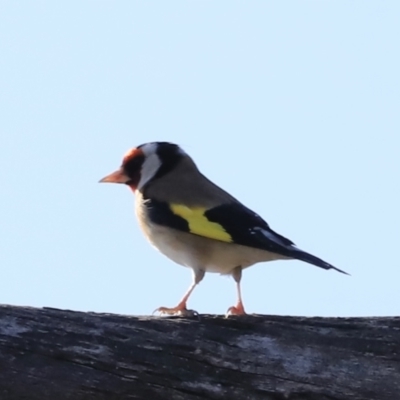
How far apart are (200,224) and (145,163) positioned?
38.3 inches

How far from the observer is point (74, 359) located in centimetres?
268

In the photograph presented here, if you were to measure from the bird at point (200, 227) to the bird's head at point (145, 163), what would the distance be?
13mm

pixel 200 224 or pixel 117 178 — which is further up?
pixel 117 178

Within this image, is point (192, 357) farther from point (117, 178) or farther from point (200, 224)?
point (117, 178)

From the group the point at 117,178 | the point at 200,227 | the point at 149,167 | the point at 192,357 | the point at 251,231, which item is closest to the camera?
the point at 192,357

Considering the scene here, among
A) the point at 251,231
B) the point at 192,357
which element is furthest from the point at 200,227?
the point at 192,357

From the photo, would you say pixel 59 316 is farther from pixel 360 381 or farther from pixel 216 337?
pixel 360 381

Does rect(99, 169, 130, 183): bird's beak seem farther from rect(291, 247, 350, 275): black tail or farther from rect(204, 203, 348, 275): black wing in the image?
rect(291, 247, 350, 275): black tail

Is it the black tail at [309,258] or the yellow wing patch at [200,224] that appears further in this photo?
the yellow wing patch at [200,224]

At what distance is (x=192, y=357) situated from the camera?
9.12ft

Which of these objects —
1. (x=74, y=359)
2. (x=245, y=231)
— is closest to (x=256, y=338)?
(x=74, y=359)

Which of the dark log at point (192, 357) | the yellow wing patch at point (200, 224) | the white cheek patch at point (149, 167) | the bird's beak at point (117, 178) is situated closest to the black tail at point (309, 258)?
the yellow wing patch at point (200, 224)

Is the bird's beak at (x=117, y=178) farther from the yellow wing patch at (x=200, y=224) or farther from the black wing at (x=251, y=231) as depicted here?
the black wing at (x=251, y=231)

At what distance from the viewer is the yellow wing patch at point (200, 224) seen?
188 inches
